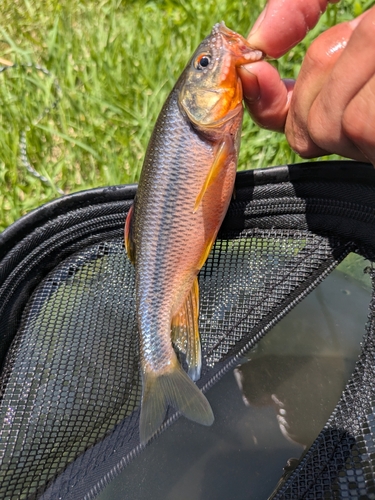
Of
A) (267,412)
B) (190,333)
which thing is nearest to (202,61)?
(190,333)

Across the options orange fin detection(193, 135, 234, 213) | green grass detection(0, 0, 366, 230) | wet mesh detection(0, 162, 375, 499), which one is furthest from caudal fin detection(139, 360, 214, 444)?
green grass detection(0, 0, 366, 230)

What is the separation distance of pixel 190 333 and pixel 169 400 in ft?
0.82

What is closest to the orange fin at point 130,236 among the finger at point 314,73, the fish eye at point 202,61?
the fish eye at point 202,61

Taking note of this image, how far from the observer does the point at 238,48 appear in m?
1.53

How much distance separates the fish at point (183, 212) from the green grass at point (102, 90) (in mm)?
1251

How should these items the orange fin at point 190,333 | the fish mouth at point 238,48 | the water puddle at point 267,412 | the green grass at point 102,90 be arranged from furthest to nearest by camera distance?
the green grass at point 102,90 < the water puddle at point 267,412 < the orange fin at point 190,333 < the fish mouth at point 238,48

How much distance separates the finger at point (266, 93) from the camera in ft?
4.88

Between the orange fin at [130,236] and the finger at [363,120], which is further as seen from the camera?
the orange fin at [130,236]

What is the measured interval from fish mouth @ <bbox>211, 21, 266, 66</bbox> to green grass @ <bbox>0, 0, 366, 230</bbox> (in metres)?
1.30

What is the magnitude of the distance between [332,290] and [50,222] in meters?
1.45

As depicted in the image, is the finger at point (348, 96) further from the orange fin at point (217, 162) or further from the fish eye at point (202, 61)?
the fish eye at point (202, 61)

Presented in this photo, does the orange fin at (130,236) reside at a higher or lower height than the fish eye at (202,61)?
lower

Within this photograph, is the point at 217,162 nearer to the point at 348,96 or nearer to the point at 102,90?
the point at 348,96

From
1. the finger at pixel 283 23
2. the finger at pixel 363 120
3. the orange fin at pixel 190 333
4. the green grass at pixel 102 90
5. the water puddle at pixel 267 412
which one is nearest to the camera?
the finger at pixel 363 120
